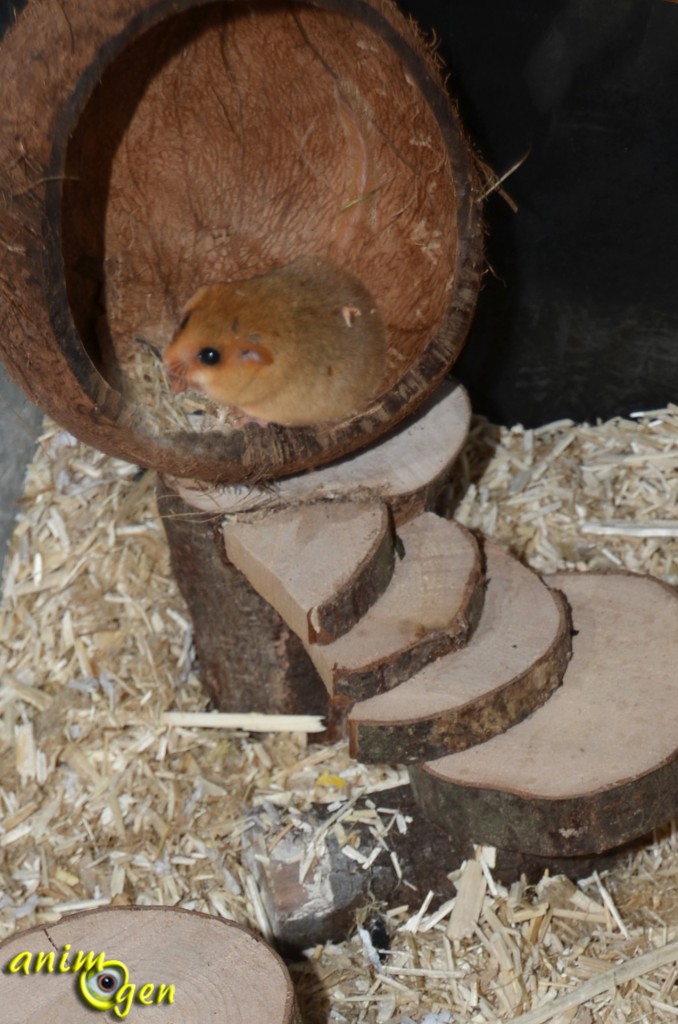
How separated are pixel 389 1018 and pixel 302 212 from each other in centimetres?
199

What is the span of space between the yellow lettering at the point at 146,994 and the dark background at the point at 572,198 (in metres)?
2.09

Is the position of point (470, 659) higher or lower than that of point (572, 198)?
lower

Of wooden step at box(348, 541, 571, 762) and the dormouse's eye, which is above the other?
the dormouse's eye

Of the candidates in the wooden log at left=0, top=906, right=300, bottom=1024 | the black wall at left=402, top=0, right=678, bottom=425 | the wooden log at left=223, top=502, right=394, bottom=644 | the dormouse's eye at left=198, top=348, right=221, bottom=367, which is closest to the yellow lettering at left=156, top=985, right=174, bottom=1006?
the wooden log at left=0, top=906, right=300, bottom=1024

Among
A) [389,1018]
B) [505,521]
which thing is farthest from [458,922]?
[505,521]

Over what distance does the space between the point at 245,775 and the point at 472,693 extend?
0.84 m

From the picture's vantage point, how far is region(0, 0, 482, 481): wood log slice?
2.02 m

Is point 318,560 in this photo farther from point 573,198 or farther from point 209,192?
point 573,198

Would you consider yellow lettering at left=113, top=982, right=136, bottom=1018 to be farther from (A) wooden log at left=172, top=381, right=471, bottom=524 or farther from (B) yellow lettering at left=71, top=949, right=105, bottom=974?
(A) wooden log at left=172, top=381, right=471, bottom=524

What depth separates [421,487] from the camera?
2506mm

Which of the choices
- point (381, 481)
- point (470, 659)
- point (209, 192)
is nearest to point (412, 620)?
point (470, 659)

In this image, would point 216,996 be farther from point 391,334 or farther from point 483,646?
point 391,334

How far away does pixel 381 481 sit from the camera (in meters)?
2.52

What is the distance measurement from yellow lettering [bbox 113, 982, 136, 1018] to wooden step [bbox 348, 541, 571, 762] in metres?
0.61
